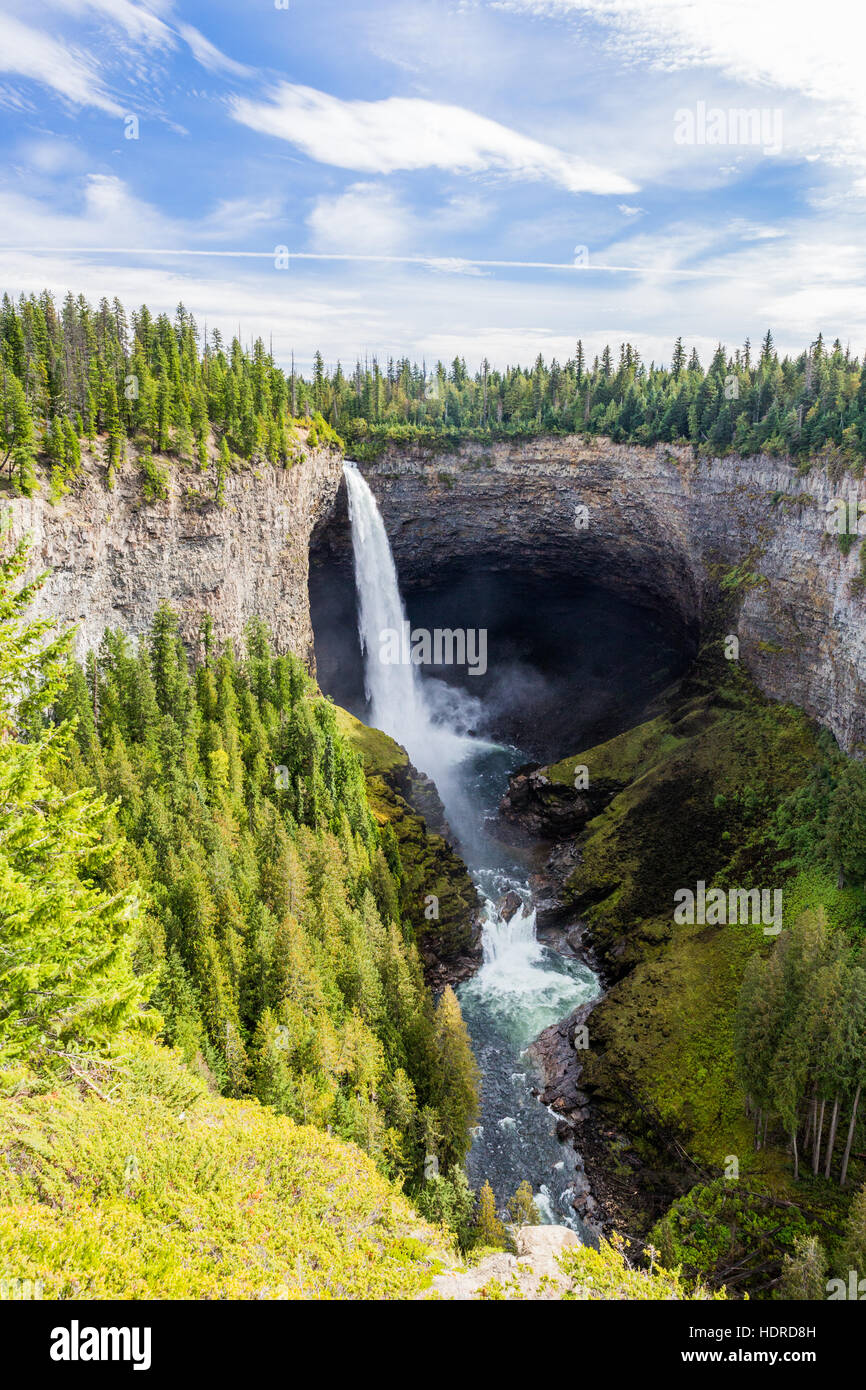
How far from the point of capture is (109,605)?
48.0 meters

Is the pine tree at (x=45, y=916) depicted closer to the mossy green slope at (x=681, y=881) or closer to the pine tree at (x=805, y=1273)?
the pine tree at (x=805, y=1273)

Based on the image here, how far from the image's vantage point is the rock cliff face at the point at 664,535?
51.4 metres

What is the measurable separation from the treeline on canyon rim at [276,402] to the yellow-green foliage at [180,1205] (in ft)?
115

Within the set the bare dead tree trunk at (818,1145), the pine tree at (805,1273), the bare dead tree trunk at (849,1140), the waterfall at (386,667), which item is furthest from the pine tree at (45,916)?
the waterfall at (386,667)

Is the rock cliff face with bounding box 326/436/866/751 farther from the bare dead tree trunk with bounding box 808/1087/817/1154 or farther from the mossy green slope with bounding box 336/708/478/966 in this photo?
the mossy green slope with bounding box 336/708/478/966

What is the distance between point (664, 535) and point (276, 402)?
39.5 metres

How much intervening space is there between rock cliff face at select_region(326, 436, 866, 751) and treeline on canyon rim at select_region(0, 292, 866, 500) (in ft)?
7.88

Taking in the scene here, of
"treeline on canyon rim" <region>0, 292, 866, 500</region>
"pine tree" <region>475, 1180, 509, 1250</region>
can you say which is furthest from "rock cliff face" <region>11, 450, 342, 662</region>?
"pine tree" <region>475, 1180, 509, 1250</region>

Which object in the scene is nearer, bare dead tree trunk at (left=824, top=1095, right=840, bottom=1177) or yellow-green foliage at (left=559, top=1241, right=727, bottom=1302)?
yellow-green foliage at (left=559, top=1241, right=727, bottom=1302)

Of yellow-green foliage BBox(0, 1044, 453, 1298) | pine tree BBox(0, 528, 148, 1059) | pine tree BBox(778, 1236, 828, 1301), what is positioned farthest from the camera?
pine tree BBox(778, 1236, 828, 1301)

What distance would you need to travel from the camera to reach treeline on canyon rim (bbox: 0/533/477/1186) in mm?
13102

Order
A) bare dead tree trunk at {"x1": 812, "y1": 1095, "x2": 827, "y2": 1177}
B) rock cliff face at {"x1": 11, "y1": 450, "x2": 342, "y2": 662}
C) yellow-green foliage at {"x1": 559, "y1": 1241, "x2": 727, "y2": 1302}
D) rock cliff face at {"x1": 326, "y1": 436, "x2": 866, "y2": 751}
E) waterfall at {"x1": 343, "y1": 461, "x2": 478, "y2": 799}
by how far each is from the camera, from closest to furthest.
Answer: yellow-green foliage at {"x1": 559, "y1": 1241, "x2": 727, "y2": 1302}
bare dead tree trunk at {"x1": 812, "y1": 1095, "x2": 827, "y2": 1177}
rock cliff face at {"x1": 11, "y1": 450, "x2": 342, "y2": 662}
rock cliff face at {"x1": 326, "y1": 436, "x2": 866, "y2": 751}
waterfall at {"x1": 343, "y1": 461, "x2": 478, "y2": 799}

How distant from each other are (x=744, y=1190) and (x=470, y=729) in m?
61.4
